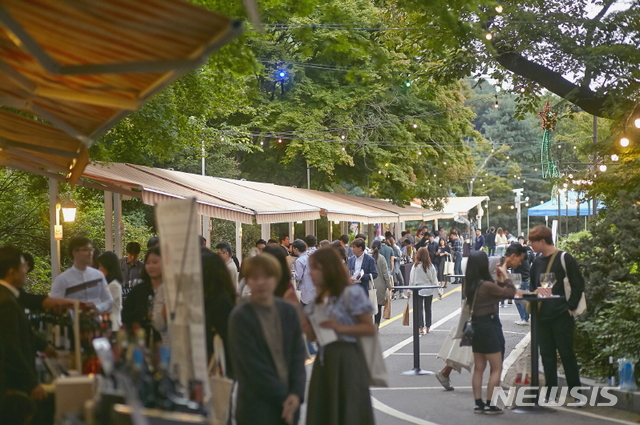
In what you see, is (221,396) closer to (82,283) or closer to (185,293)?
(185,293)

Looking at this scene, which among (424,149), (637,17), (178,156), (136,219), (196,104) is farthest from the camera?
(424,149)

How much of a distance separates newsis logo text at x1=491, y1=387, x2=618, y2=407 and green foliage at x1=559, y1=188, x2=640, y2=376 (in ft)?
2.36

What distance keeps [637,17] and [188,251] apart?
12.3 metres

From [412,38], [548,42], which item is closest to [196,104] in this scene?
[412,38]

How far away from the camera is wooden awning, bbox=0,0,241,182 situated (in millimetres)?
4906

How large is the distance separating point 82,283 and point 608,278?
660cm

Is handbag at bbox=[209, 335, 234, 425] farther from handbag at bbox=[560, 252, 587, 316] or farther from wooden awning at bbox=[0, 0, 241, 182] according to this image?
handbag at bbox=[560, 252, 587, 316]

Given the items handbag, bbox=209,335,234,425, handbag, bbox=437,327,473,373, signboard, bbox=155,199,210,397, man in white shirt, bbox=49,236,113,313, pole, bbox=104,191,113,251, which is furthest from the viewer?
pole, bbox=104,191,113,251

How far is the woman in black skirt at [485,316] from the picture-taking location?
9203mm

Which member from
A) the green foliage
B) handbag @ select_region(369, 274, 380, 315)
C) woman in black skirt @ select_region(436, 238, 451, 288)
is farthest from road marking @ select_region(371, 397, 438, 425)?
woman in black skirt @ select_region(436, 238, 451, 288)

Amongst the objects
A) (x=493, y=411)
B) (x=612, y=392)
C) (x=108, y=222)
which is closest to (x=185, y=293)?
(x=493, y=411)

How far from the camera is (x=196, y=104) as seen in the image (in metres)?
17.0

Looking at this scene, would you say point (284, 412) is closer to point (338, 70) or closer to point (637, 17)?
point (637, 17)

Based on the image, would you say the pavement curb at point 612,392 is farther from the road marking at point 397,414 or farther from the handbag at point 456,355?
the road marking at point 397,414
